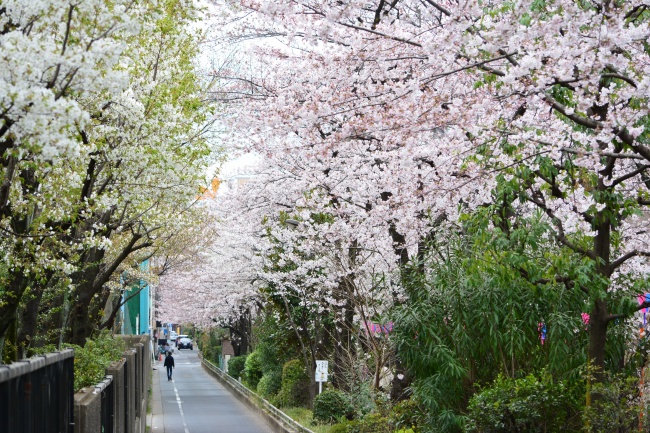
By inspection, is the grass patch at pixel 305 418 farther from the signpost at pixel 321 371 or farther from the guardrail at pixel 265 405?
the signpost at pixel 321 371

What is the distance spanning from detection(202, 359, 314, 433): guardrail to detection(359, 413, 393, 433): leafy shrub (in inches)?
180

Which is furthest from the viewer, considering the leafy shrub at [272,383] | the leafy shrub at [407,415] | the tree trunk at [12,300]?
the leafy shrub at [272,383]

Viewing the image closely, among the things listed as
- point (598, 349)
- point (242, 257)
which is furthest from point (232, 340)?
point (598, 349)

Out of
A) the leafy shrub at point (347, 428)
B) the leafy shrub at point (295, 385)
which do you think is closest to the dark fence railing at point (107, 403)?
the leafy shrub at point (347, 428)

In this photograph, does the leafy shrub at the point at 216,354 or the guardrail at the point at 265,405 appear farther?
the leafy shrub at the point at 216,354

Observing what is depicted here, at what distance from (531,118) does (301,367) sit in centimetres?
2035

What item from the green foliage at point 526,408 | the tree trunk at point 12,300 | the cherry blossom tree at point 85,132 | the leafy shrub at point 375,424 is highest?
the cherry blossom tree at point 85,132

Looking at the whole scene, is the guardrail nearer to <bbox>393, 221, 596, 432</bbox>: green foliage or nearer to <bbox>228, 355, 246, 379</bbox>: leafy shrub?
<bbox>228, 355, 246, 379</bbox>: leafy shrub

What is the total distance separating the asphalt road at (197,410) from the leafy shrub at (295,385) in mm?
1181

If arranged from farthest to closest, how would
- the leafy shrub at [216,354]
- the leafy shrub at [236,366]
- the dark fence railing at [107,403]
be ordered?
the leafy shrub at [216,354], the leafy shrub at [236,366], the dark fence railing at [107,403]

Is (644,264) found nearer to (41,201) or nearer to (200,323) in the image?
(41,201)

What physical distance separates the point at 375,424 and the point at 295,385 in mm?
12880

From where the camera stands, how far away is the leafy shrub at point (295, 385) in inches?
1123

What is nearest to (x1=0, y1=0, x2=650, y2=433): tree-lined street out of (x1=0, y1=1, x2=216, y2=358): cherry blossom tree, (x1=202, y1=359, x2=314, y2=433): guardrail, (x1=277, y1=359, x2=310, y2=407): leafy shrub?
(x1=0, y1=1, x2=216, y2=358): cherry blossom tree
